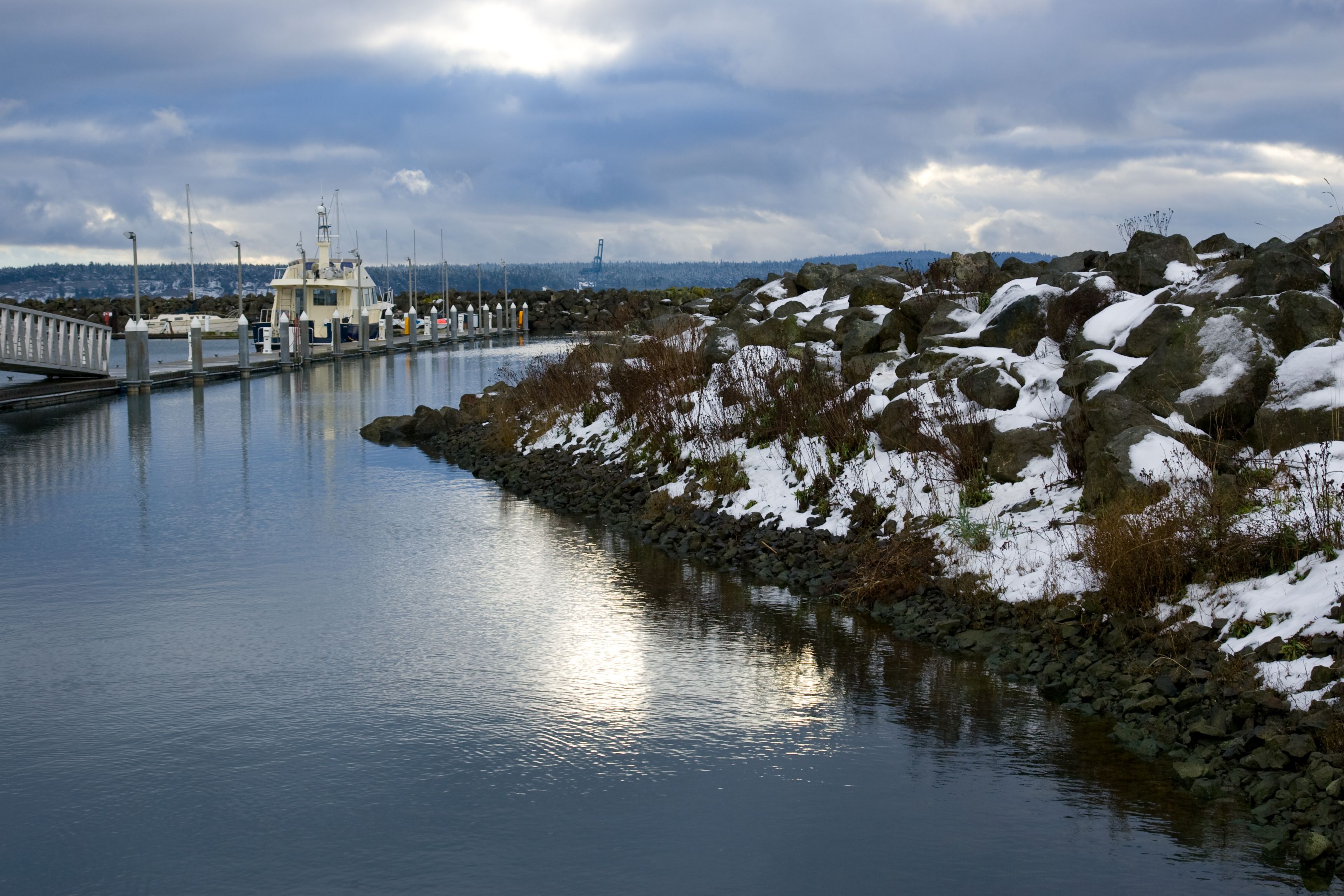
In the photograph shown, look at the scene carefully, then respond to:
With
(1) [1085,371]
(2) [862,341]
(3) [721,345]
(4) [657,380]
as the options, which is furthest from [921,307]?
(1) [1085,371]

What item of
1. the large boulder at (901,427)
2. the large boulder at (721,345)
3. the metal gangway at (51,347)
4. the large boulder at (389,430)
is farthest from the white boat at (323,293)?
the large boulder at (901,427)

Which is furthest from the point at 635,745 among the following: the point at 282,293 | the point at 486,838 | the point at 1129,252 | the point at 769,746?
the point at 282,293

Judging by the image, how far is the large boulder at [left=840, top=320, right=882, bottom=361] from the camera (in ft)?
60.5

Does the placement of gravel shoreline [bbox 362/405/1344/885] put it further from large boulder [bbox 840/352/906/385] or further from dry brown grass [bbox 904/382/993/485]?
large boulder [bbox 840/352/906/385]

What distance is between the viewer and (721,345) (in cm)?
2086

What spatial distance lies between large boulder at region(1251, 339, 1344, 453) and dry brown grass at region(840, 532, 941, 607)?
3143 millimetres

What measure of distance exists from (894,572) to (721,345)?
30.4 ft

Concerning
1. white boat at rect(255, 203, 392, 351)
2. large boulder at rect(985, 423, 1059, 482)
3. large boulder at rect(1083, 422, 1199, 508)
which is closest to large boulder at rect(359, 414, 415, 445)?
large boulder at rect(985, 423, 1059, 482)

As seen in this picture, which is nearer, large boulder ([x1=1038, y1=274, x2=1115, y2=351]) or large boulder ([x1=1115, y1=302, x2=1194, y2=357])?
large boulder ([x1=1115, y1=302, x2=1194, y2=357])

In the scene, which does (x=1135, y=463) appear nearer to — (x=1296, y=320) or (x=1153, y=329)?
(x=1296, y=320)

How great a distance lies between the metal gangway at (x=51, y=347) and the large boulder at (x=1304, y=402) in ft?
98.7

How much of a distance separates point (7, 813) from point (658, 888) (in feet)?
12.8

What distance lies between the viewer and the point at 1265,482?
33.4 ft

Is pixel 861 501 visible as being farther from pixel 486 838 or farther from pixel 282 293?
pixel 282 293
